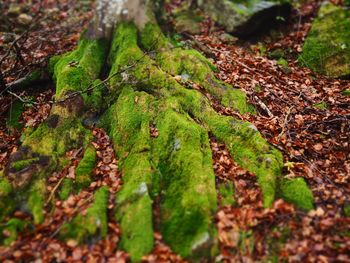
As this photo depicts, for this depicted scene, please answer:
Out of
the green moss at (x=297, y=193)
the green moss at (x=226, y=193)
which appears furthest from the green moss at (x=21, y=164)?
the green moss at (x=297, y=193)

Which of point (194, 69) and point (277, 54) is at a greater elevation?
point (194, 69)

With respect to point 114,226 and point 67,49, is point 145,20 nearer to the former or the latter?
point 67,49

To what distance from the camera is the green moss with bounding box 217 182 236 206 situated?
4661 millimetres

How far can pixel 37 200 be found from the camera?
4707mm

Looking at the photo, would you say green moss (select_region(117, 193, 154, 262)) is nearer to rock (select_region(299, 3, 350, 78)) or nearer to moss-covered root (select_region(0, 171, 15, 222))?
moss-covered root (select_region(0, 171, 15, 222))

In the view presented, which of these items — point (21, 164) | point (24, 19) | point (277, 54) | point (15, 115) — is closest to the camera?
point (21, 164)

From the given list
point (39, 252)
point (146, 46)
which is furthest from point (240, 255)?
point (146, 46)

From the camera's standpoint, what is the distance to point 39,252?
4.21 m

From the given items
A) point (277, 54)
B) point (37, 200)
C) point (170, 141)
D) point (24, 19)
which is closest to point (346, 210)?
point (170, 141)

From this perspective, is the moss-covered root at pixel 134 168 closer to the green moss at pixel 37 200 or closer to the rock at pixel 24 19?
the green moss at pixel 37 200

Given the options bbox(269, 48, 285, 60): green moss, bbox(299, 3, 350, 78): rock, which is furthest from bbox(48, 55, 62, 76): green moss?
bbox(299, 3, 350, 78): rock

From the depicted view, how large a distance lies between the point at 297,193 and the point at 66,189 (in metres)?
3.31

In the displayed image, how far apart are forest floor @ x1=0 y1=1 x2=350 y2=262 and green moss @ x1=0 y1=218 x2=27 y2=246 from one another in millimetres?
75

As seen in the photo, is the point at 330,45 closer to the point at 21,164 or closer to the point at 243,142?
the point at 243,142
